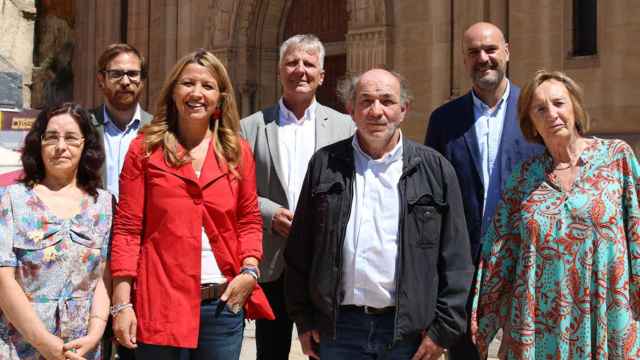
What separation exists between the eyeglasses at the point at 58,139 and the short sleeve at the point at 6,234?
0.29 metres

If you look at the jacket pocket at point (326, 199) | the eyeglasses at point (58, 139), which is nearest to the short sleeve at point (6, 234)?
the eyeglasses at point (58, 139)

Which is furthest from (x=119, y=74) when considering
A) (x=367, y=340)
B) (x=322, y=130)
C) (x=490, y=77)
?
(x=367, y=340)

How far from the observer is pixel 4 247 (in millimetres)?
3576

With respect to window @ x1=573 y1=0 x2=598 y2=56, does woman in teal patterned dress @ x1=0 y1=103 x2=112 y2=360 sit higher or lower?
lower

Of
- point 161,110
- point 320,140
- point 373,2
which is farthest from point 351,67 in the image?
point 161,110

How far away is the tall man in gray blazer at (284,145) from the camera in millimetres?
4586

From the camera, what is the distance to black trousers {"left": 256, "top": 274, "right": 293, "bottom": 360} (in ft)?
15.3

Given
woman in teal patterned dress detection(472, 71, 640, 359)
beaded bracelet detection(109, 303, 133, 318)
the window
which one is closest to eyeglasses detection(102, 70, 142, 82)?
beaded bracelet detection(109, 303, 133, 318)

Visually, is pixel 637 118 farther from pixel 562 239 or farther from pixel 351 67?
pixel 562 239

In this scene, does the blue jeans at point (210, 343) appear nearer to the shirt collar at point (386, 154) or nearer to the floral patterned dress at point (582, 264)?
the shirt collar at point (386, 154)

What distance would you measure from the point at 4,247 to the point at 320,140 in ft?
6.01

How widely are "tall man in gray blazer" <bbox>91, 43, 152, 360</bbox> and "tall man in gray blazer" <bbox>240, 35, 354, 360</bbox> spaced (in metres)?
0.68

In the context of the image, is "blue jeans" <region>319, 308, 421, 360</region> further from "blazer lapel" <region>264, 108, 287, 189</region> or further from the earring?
"blazer lapel" <region>264, 108, 287, 189</region>

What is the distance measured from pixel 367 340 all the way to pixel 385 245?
42cm
